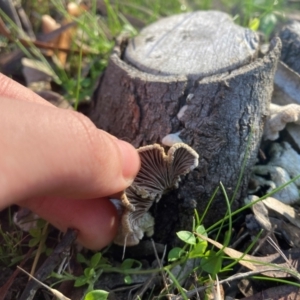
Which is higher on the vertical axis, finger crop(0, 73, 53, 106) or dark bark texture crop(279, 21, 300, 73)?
dark bark texture crop(279, 21, 300, 73)

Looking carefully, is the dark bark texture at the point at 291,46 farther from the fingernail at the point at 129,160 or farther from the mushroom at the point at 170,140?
the fingernail at the point at 129,160

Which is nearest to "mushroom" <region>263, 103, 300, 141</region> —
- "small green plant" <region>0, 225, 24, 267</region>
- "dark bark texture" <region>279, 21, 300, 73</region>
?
"dark bark texture" <region>279, 21, 300, 73</region>

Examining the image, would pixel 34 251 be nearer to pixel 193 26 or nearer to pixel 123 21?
pixel 193 26

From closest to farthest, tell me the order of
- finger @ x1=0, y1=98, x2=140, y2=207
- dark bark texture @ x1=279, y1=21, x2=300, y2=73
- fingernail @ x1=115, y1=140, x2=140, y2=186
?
finger @ x1=0, y1=98, x2=140, y2=207, fingernail @ x1=115, y1=140, x2=140, y2=186, dark bark texture @ x1=279, y1=21, x2=300, y2=73

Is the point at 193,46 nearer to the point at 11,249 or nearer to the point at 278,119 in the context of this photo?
the point at 278,119

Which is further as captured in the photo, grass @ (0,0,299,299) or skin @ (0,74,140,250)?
grass @ (0,0,299,299)

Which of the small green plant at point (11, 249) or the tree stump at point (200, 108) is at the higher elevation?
the tree stump at point (200, 108)

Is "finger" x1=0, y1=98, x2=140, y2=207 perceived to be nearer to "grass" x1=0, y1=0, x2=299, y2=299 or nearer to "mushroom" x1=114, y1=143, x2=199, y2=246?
"mushroom" x1=114, y1=143, x2=199, y2=246

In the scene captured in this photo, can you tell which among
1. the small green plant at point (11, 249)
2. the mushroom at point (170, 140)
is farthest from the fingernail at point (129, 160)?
the small green plant at point (11, 249)
